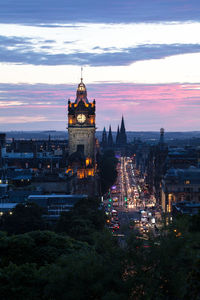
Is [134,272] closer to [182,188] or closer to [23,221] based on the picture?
[23,221]

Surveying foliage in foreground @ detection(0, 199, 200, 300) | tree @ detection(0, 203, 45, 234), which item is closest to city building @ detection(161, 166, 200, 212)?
tree @ detection(0, 203, 45, 234)

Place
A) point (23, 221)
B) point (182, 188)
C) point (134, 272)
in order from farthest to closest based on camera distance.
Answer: point (182, 188) < point (23, 221) < point (134, 272)

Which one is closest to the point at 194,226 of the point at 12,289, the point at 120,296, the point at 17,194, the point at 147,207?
the point at 12,289

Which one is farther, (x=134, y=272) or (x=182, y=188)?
(x=182, y=188)

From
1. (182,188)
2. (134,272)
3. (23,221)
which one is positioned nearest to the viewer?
(134,272)

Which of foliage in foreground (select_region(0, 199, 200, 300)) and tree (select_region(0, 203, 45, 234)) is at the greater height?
foliage in foreground (select_region(0, 199, 200, 300))

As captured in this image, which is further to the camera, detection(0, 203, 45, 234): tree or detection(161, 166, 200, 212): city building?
detection(161, 166, 200, 212): city building

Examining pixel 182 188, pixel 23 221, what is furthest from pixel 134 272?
pixel 182 188

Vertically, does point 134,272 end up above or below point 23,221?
above

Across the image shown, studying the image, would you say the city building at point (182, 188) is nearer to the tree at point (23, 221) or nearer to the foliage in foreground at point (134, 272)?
the tree at point (23, 221)

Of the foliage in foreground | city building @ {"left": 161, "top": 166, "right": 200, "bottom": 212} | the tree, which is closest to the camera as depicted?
the foliage in foreground

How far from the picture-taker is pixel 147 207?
16688 centimetres

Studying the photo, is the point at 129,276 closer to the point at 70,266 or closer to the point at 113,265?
the point at 113,265

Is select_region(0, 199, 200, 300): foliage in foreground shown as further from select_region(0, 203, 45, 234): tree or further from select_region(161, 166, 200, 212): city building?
select_region(161, 166, 200, 212): city building
